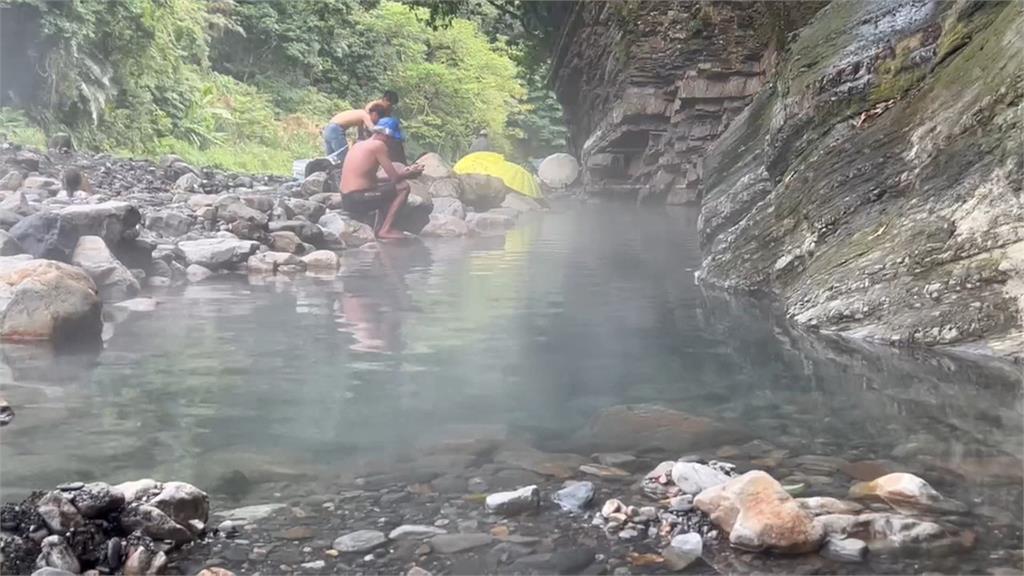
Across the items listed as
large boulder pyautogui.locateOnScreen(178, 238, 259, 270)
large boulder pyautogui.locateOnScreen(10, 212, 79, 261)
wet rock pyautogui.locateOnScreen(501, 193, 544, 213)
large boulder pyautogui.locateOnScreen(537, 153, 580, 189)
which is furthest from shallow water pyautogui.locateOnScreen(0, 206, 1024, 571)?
large boulder pyautogui.locateOnScreen(537, 153, 580, 189)

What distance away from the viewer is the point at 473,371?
16.0 feet

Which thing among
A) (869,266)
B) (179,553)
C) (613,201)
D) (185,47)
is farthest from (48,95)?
(179,553)

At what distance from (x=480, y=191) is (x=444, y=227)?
3.89 metres

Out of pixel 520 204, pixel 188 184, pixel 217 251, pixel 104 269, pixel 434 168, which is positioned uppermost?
pixel 434 168

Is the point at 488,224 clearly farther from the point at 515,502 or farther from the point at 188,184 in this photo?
the point at 515,502

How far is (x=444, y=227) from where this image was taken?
1288 centimetres

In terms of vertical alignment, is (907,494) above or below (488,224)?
below

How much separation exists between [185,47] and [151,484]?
2166 cm

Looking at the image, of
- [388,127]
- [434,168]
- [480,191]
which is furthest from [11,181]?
[480,191]

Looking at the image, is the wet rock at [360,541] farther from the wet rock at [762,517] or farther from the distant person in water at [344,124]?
the distant person in water at [344,124]

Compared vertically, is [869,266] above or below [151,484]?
above

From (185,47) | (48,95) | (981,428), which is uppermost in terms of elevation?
(185,47)

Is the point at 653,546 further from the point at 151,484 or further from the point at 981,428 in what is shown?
the point at 981,428

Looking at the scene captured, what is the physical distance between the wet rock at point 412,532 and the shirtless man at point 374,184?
8914 millimetres
